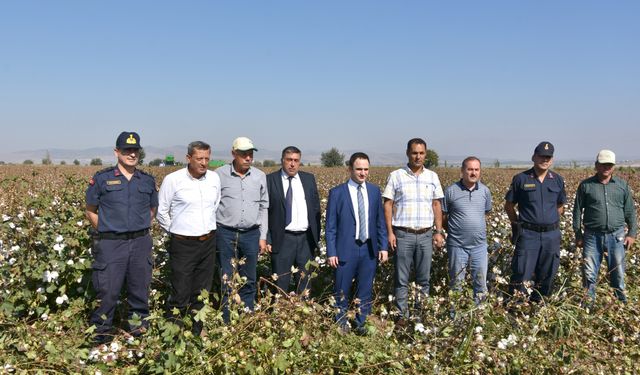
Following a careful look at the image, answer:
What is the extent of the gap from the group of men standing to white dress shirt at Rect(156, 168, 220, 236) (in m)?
0.01

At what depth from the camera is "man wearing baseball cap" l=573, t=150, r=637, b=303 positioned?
5297mm

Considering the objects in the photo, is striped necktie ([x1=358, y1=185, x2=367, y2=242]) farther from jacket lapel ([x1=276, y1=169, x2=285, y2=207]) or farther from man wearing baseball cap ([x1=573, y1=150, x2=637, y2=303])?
A: man wearing baseball cap ([x1=573, y1=150, x2=637, y2=303])

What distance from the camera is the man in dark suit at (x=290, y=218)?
16.2 feet

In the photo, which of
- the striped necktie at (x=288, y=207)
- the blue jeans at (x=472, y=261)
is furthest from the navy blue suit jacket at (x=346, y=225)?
the blue jeans at (x=472, y=261)

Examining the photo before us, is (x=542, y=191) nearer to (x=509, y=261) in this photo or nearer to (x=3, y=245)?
(x=509, y=261)

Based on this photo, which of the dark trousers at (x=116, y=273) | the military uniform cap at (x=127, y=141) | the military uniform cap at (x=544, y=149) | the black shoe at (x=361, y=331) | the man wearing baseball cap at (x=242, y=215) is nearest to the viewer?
the dark trousers at (x=116, y=273)

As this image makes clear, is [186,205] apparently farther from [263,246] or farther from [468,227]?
[468,227]

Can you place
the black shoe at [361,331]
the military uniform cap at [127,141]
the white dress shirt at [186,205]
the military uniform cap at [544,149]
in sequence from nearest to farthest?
1. the military uniform cap at [127,141]
2. the white dress shirt at [186,205]
3. the black shoe at [361,331]
4. the military uniform cap at [544,149]

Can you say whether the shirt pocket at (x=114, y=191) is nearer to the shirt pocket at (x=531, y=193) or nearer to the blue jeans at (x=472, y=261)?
the blue jeans at (x=472, y=261)

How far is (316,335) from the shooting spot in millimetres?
3475

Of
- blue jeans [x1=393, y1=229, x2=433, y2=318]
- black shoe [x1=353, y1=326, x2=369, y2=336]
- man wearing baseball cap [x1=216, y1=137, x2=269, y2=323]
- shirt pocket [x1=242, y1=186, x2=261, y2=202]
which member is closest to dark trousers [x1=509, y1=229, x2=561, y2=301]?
blue jeans [x1=393, y1=229, x2=433, y2=318]

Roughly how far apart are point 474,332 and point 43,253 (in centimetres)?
438

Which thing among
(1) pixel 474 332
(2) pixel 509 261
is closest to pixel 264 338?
(1) pixel 474 332

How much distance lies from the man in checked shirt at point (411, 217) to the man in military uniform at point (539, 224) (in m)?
1.17
